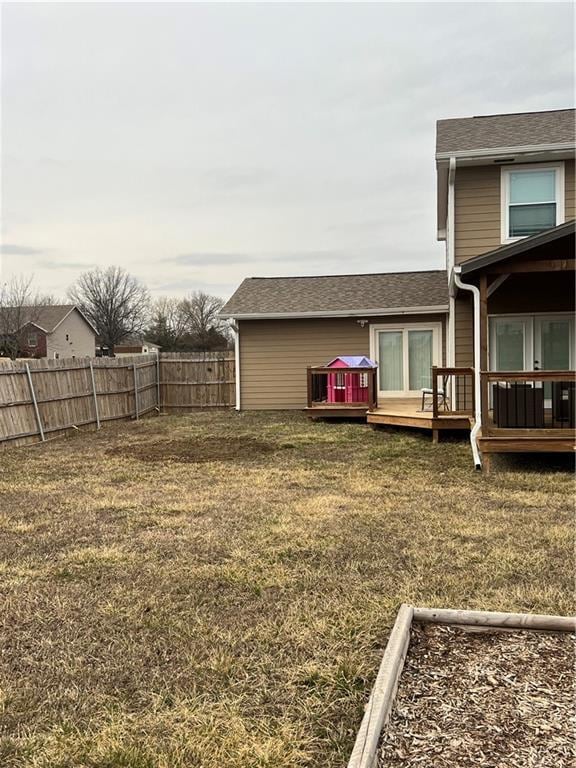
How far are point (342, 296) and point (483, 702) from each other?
13173 mm

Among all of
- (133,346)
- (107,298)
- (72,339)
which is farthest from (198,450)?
(133,346)

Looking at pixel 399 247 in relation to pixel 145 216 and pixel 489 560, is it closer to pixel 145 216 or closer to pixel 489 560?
pixel 145 216

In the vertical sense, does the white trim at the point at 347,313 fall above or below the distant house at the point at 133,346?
below

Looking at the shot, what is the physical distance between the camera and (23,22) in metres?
6.48

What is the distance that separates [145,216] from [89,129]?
28.1ft

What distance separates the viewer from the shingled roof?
988 centimetres

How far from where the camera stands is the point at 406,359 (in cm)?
1400

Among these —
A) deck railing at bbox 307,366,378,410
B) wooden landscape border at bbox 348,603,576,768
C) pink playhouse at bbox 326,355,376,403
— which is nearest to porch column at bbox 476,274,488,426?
wooden landscape border at bbox 348,603,576,768

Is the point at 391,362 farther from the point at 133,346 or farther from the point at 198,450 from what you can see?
the point at 133,346

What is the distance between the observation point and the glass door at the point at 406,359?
13.9m

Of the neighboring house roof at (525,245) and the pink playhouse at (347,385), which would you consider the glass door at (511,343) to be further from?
the neighboring house roof at (525,245)

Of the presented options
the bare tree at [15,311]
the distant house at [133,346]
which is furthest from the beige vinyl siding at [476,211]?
the distant house at [133,346]

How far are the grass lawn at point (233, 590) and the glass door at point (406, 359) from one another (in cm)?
650

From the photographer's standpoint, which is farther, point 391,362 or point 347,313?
point 391,362
